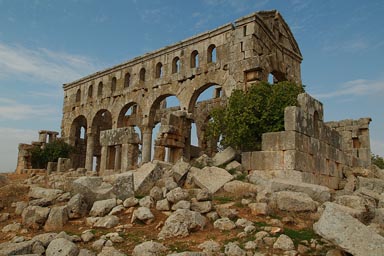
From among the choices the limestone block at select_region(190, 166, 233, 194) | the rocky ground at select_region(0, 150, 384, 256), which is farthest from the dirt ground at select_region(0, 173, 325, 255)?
the limestone block at select_region(190, 166, 233, 194)

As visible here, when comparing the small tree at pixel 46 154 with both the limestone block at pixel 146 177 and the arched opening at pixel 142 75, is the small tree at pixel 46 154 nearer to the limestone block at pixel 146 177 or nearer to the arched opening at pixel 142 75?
the arched opening at pixel 142 75

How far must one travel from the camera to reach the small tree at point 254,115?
38.6 ft

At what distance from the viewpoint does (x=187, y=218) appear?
6.13m

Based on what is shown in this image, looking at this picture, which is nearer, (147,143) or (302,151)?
(302,151)

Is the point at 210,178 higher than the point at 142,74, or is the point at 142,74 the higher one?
the point at 142,74

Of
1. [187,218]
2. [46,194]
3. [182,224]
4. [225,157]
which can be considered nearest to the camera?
[182,224]

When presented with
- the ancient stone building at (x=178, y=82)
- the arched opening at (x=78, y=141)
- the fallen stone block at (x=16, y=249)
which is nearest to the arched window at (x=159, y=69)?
the ancient stone building at (x=178, y=82)

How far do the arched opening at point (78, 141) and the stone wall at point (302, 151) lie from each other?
1986 centimetres

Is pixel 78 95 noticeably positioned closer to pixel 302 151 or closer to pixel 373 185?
pixel 302 151

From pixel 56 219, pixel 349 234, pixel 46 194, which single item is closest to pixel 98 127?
pixel 46 194

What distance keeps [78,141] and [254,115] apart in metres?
20.5

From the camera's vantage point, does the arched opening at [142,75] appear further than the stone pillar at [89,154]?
No

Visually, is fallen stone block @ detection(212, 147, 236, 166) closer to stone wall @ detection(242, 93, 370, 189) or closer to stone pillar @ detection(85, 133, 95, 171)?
stone wall @ detection(242, 93, 370, 189)

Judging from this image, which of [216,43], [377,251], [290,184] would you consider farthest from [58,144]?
[377,251]
